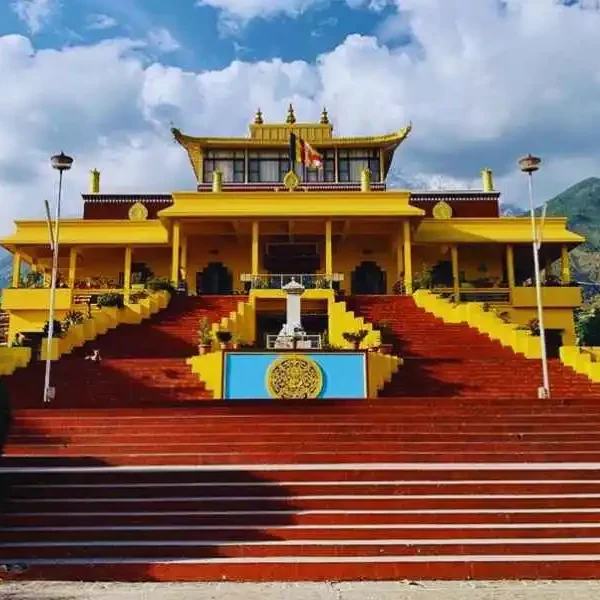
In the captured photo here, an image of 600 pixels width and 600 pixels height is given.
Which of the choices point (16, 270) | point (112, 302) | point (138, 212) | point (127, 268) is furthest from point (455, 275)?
point (16, 270)

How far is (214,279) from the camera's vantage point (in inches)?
1070

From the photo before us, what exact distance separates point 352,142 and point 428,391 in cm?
1930

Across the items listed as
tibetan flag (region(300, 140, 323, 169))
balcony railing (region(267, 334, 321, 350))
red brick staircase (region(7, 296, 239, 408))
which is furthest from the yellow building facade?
balcony railing (region(267, 334, 321, 350))

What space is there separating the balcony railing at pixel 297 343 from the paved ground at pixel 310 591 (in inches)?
307

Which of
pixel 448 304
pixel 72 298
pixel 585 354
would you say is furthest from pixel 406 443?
pixel 72 298

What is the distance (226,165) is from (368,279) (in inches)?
349

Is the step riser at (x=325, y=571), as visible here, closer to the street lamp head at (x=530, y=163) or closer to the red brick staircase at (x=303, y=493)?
the red brick staircase at (x=303, y=493)

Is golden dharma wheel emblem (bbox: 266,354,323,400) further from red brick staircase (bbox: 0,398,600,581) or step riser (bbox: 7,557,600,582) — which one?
step riser (bbox: 7,557,600,582)

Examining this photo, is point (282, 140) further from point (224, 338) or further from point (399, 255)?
point (224, 338)

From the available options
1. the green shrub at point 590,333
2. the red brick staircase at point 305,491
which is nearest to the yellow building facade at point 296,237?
the green shrub at point 590,333

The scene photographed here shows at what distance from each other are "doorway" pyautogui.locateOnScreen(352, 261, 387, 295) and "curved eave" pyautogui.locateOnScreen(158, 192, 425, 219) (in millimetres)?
3876

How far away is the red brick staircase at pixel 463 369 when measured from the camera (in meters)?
13.8

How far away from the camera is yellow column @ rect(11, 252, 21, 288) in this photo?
25.3m

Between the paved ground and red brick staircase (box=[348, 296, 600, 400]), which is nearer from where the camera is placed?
the paved ground
